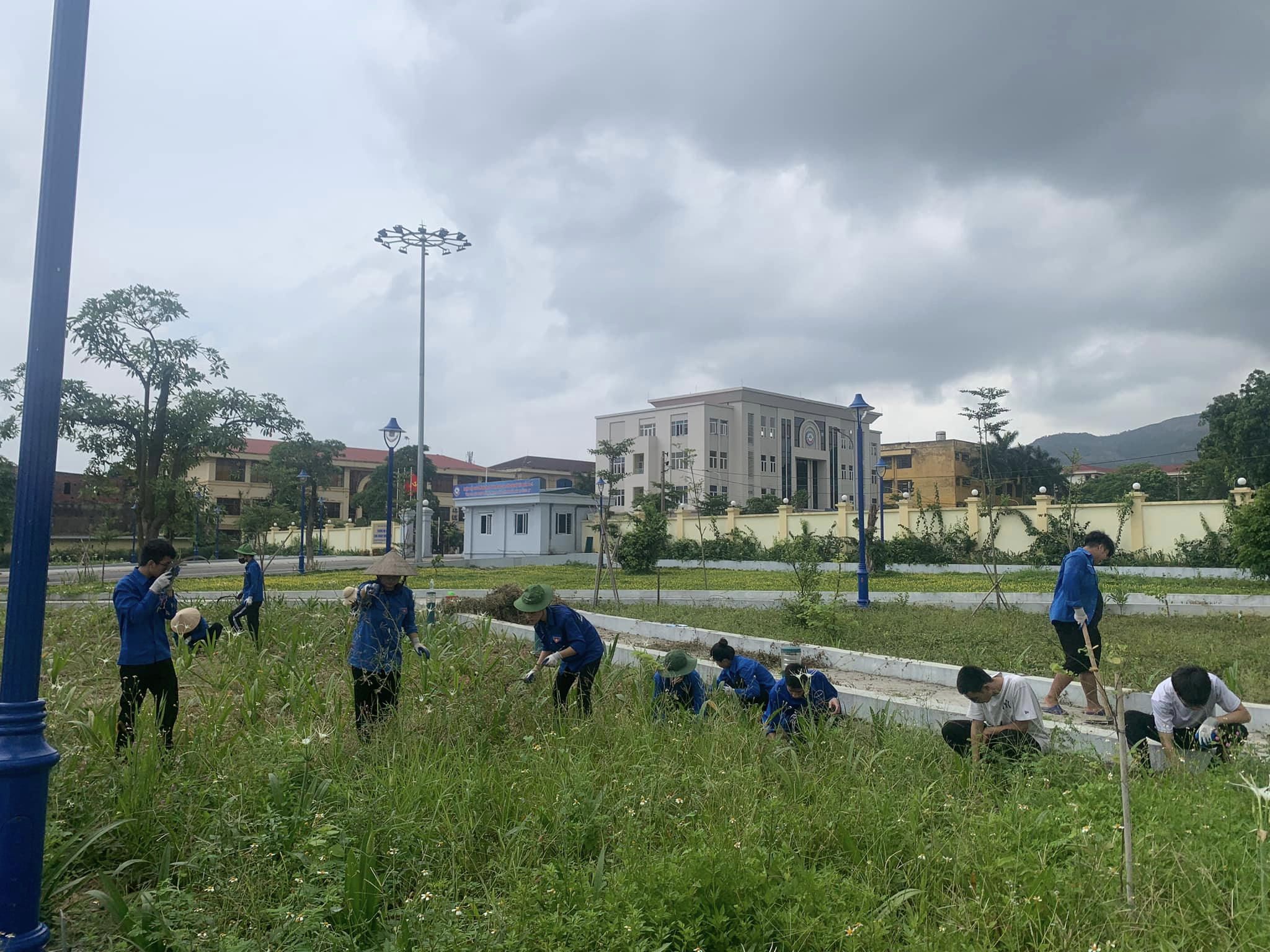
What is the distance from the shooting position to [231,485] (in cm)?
6262

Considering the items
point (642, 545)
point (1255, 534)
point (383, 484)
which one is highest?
point (383, 484)

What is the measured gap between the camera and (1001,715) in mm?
5262

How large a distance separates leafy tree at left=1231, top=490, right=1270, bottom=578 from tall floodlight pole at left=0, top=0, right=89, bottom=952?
17.9m

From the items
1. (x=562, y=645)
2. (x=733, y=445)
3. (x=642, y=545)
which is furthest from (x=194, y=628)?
(x=733, y=445)

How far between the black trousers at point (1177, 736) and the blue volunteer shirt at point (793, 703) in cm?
186

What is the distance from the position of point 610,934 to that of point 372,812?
5.06ft

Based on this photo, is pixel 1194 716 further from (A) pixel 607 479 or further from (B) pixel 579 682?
(A) pixel 607 479

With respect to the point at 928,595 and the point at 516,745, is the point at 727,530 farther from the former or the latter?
the point at 516,745

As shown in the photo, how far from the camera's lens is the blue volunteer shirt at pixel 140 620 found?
5.50m

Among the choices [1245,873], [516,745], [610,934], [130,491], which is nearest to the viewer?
[610,934]

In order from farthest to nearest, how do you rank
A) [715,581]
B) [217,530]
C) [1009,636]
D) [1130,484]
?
[1130,484] → [217,530] → [715,581] → [1009,636]

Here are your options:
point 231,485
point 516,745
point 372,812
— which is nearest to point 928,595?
point 516,745

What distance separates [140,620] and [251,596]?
442 cm

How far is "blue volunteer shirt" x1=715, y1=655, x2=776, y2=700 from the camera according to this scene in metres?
6.56
